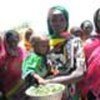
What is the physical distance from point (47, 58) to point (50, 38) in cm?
12

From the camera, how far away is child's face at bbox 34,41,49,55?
2.27 m

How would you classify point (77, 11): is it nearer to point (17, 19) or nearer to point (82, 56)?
point (17, 19)

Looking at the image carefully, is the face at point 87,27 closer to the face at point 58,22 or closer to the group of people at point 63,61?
the group of people at point 63,61

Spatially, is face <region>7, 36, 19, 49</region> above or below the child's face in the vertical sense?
below

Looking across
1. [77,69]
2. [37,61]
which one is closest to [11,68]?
[37,61]

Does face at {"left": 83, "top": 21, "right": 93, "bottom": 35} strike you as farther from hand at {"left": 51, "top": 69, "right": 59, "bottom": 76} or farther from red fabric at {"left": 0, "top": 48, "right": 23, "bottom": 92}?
hand at {"left": 51, "top": 69, "right": 59, "bottom": 76}

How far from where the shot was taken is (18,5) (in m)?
4.52

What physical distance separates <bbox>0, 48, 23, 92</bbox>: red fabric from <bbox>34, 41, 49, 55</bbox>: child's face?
36cm

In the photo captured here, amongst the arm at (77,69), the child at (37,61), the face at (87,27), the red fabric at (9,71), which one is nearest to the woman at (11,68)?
the red fabric at (9,71)

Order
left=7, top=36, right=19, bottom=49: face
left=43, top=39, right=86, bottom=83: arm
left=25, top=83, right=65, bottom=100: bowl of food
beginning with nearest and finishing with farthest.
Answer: left=25, top=83, right=65, bottom=100: bowl of food < left=43, top=39, right=86, bottom=83: arm < left=7, top=36, right=19, bottom=49: face

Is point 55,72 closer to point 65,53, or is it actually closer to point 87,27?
point 65,53

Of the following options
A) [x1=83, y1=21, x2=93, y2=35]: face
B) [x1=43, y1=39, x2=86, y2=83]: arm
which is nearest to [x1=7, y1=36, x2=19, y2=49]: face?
[x1=43, y1=39, x2=86, y2=83]: arm

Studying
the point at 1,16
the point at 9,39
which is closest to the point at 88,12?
the point at 1,16

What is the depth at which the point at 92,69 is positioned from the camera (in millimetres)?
2373
